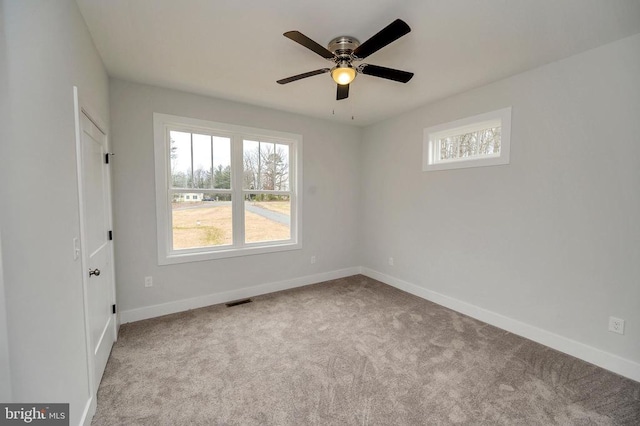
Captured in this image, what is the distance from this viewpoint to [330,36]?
204cm

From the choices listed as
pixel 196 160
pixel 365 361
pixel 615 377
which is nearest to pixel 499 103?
pixel 615 377

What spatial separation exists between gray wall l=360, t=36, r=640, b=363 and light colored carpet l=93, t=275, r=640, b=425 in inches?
17.4

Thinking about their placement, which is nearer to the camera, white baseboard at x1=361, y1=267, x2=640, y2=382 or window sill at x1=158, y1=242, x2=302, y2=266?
white baseboard at x1=361, y1=267, x2=640, y2=382

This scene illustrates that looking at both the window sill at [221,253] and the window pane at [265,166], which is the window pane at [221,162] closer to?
the window pane at [265,166]

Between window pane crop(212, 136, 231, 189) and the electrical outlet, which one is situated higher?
window pane crop(212, 136, 231, 189)

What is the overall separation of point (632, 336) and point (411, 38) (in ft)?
9.56

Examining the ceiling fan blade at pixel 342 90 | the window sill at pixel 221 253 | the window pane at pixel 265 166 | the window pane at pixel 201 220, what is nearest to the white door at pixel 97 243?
the window sill at pixel 221 253

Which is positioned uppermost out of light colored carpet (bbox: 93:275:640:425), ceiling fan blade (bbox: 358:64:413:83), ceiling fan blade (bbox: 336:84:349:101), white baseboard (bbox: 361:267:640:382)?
ceiling fan blade (bbox: 358:64:413:83)

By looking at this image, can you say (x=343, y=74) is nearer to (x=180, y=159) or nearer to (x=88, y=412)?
(x=180, y=159)

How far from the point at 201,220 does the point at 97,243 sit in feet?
4.24

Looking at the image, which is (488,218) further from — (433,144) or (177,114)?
(177,114)

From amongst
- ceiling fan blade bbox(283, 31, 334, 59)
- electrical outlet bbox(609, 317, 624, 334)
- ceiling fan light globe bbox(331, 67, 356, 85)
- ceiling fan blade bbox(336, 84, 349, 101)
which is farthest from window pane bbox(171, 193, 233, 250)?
electrical outlet bbox(609, 317, 624, 334)

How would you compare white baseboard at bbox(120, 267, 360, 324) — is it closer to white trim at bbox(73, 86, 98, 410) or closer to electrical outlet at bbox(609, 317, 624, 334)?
white trim at bbox(73, 86, 98, 410)

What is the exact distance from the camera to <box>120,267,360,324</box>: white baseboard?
9.68ft
